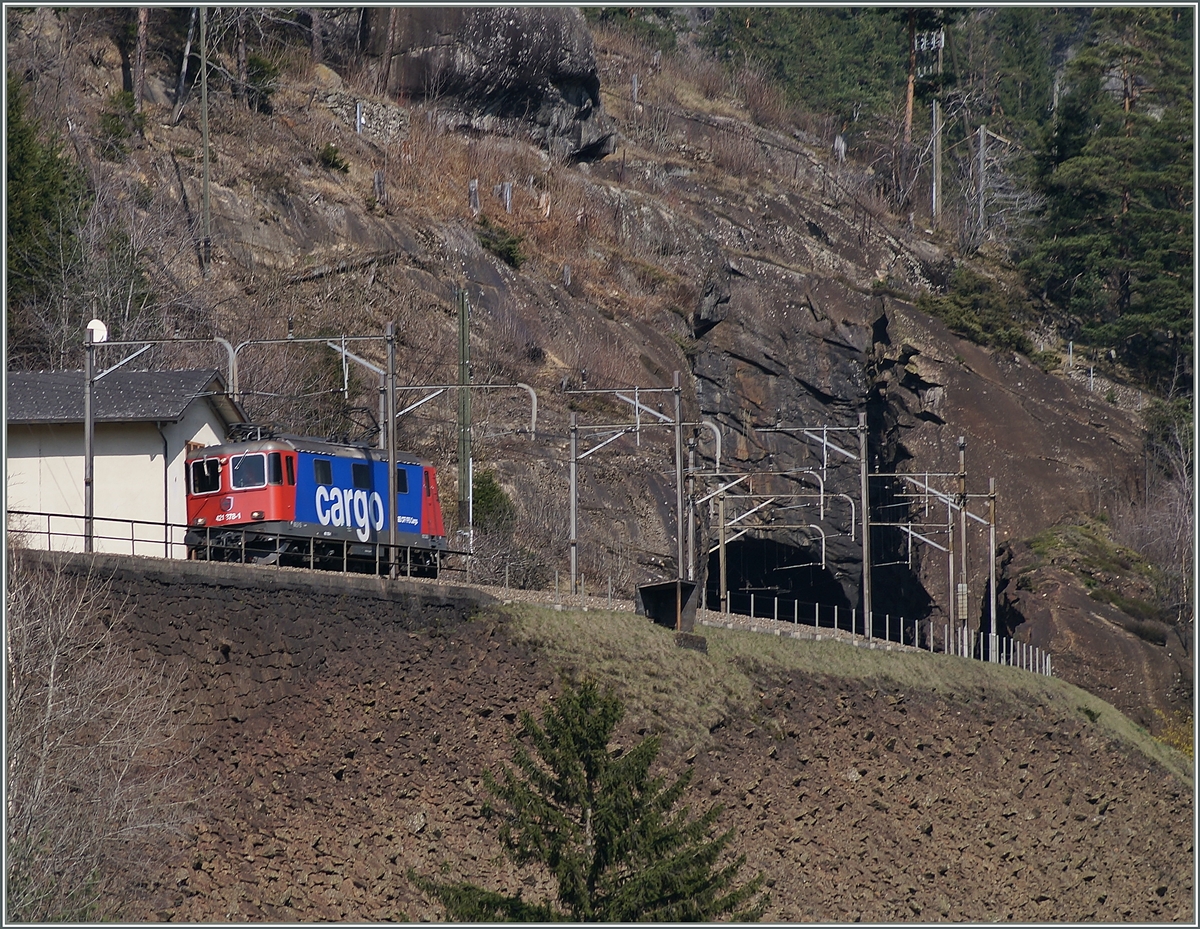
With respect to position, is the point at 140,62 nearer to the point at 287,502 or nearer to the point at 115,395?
the point at 115,395

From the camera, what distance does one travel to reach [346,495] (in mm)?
40500

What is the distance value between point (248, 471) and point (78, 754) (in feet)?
37.5

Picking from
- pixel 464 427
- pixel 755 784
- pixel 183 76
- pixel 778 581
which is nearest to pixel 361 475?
pixel 464 427

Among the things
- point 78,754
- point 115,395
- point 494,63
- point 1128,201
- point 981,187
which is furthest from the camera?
point 981,187

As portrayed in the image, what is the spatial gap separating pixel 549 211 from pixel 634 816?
50907 millimetres

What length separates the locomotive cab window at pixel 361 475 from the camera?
1606 inches

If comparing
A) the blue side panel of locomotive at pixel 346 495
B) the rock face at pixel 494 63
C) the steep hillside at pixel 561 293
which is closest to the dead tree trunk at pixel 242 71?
the steep hillside at pixel 561 293

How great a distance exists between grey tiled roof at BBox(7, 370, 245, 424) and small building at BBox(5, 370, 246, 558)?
20 mm

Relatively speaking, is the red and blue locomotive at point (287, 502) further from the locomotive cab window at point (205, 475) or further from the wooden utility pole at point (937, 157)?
the wooden utility pole at point (937, 157)

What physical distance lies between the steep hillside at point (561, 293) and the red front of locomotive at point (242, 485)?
12.6 meters

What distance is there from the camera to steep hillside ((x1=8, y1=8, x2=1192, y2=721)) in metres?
58.1

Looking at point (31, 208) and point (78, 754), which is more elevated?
point (31, 208)

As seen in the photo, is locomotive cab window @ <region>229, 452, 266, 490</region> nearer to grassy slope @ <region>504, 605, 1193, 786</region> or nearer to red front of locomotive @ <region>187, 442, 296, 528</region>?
red front of locomotive @ <region>187, 442, 296, 528</region>

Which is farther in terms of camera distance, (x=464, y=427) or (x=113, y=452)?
(x=464, y=427)
